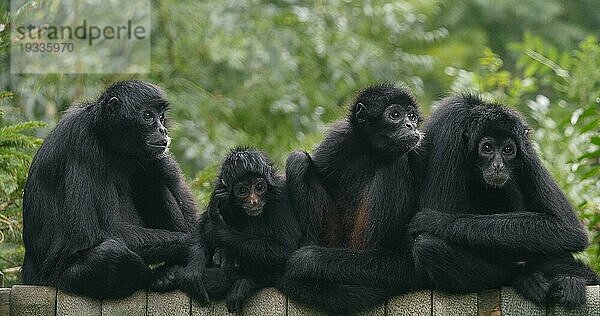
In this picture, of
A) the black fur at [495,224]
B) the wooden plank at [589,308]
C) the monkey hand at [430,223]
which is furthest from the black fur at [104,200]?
the wooden plank at [589,308]

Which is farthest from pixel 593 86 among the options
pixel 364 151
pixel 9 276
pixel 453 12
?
pixel 453 12

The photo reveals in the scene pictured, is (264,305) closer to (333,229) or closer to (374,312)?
(374,312)

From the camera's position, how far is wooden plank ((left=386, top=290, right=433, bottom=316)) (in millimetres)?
7617

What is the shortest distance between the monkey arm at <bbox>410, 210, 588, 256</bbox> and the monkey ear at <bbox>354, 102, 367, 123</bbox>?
4.23 ft

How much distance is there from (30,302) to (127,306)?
78 cm

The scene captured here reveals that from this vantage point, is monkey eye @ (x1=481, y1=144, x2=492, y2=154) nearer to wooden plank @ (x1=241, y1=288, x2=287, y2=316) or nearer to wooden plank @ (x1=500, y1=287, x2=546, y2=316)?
wooden plank @ (x1=500, y1=287, x2=546, y2=316)

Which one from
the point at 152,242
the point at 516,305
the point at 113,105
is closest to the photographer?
the point at 516,305

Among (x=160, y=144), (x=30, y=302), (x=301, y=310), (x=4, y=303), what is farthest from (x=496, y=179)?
(x=4, y=303)

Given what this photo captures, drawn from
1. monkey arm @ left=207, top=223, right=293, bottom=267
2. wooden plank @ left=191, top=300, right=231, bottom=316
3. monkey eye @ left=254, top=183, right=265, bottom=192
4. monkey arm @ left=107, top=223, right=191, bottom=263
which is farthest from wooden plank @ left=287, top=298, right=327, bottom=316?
monkey arm @ left=107, top=223, right=191, bottom=263

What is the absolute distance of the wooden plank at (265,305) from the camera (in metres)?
7.84

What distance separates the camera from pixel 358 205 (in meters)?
8.45

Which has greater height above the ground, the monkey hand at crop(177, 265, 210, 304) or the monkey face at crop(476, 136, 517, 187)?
the monkey face at crop(476, 136, 517, 187)

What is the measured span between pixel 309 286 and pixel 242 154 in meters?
1.25

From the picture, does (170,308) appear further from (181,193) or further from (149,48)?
(149,48)
